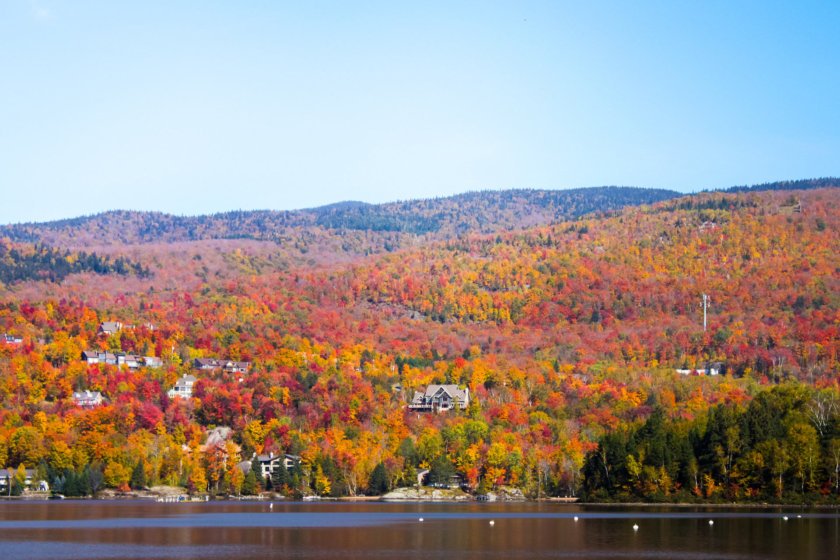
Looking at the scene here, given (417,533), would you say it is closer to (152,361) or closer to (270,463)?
(270,463)

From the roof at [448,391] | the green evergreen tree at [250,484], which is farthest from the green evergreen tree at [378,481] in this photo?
the roof at [448,391]

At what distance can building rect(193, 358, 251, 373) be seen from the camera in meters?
175

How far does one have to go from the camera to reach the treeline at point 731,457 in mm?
95438

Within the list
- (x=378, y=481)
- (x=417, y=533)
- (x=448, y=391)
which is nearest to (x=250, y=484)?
(x=378, y=481)

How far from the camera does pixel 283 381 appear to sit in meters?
160

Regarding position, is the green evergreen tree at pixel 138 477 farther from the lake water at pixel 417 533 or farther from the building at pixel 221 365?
the building at pixel 221 365

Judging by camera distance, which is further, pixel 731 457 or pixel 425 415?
pixel 425 415

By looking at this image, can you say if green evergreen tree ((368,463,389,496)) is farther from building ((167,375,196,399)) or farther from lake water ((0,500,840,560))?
building ((167,375,196,399))

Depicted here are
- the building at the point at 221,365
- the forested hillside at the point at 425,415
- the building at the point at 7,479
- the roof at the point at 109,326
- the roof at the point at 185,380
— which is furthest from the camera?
the roof at the point at 109,326

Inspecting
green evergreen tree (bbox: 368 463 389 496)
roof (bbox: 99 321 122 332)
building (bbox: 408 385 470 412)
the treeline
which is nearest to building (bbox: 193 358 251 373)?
roof (bbox: 99 321 122 332)

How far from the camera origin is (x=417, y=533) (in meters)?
78.4

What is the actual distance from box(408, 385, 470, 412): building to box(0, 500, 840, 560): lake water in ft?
174

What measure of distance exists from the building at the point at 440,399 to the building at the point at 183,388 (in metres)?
34.0

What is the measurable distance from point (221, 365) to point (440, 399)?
39.3m
